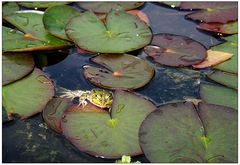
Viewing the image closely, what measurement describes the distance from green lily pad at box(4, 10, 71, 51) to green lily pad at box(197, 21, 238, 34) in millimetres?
806

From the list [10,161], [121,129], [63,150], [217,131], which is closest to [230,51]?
[217,131]

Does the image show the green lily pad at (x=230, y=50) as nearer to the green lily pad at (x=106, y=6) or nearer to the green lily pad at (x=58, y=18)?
the green lily pad at (x=106, y=6)

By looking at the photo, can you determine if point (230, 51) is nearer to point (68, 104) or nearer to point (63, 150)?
point (68, 104)

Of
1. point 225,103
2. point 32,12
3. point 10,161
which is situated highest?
point 32,12

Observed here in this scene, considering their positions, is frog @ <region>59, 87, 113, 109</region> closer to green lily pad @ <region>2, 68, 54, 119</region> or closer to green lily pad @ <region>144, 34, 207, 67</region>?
green lily pad @ <region>2, 68, 54, 119</region>

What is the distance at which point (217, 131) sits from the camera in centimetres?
163

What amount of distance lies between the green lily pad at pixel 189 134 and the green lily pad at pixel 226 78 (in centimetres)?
21

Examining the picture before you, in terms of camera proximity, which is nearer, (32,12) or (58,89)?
(58,89)

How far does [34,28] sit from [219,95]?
3.54 ft

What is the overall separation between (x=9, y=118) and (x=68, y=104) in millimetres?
257

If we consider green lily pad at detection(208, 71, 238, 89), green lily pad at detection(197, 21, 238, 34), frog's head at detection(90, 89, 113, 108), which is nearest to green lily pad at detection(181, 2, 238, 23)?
green lily pad at detection(197, 21, 238, 34)

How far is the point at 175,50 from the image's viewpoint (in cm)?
212

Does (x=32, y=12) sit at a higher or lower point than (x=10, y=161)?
higher

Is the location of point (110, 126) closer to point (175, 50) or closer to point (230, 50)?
point (175, 50)
